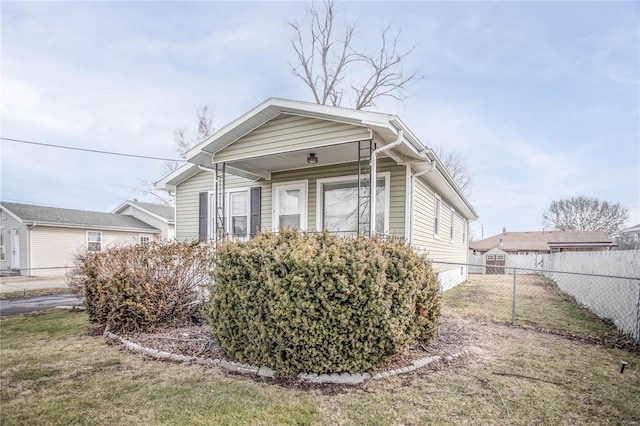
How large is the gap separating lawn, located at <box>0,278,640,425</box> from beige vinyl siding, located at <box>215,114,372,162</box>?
13.8ft

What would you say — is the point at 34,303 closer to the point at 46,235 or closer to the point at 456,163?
the point at 46,235

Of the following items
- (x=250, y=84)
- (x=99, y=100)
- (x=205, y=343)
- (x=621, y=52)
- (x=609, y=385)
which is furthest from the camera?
(x=250, y=84)

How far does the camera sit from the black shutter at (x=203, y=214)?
11.2 metres

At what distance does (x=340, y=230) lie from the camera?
317 inches

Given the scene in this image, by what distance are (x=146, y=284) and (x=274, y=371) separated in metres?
2.94

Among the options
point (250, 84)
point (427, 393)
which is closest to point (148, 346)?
point (427, 393)

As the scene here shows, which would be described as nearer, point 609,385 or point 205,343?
point 609,385

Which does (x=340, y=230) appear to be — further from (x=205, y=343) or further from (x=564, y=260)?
(x=564, y=260)

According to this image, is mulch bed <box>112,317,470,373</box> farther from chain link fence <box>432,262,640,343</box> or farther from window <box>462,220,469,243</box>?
window <box>462,220,469,243</box>

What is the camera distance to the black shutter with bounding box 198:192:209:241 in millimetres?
11234

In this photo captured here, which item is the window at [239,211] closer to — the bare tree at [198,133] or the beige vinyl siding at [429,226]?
the beige vinyl siding at [429,226]

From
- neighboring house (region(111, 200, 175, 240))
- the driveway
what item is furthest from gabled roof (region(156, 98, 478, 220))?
neighboring house (region(111, 200, 175, 240))

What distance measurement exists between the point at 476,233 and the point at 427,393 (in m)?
58.4

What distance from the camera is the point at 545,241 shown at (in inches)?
1396
